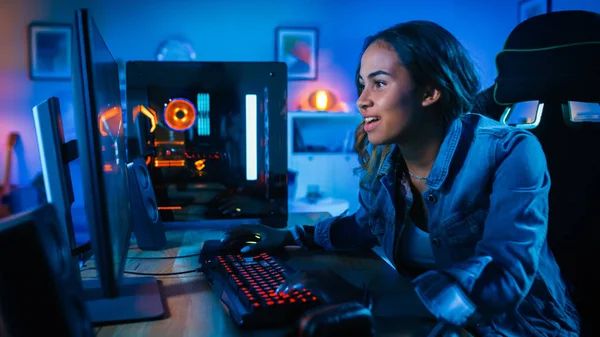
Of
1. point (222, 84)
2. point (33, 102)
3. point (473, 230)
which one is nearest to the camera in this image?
point (473, 230)

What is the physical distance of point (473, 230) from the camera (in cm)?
95

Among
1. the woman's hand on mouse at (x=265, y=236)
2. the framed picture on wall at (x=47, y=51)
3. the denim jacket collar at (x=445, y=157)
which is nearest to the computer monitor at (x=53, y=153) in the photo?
the woman's hand on mouse at (x=265, y=236)

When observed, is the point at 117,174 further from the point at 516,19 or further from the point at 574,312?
the point at 516,19

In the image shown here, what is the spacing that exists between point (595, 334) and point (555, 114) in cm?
49

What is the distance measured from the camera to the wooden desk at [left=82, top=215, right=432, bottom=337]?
68 cm

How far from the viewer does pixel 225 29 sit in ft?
12.7

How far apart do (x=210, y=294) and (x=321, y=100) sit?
10.3 ft

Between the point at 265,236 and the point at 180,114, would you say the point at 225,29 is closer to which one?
the point at 180,114

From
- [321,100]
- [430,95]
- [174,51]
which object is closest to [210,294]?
[430,95]

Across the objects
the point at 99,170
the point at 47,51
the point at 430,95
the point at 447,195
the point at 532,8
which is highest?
the point at 532,8

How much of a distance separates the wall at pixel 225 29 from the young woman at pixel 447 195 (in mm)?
2830

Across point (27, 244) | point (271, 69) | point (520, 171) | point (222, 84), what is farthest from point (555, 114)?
point (27, 244)

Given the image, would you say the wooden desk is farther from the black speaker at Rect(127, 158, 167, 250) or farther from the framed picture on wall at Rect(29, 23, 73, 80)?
the framed picture on wall at Rect(29, 23, 73, 80)

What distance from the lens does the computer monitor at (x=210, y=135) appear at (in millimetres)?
1392
